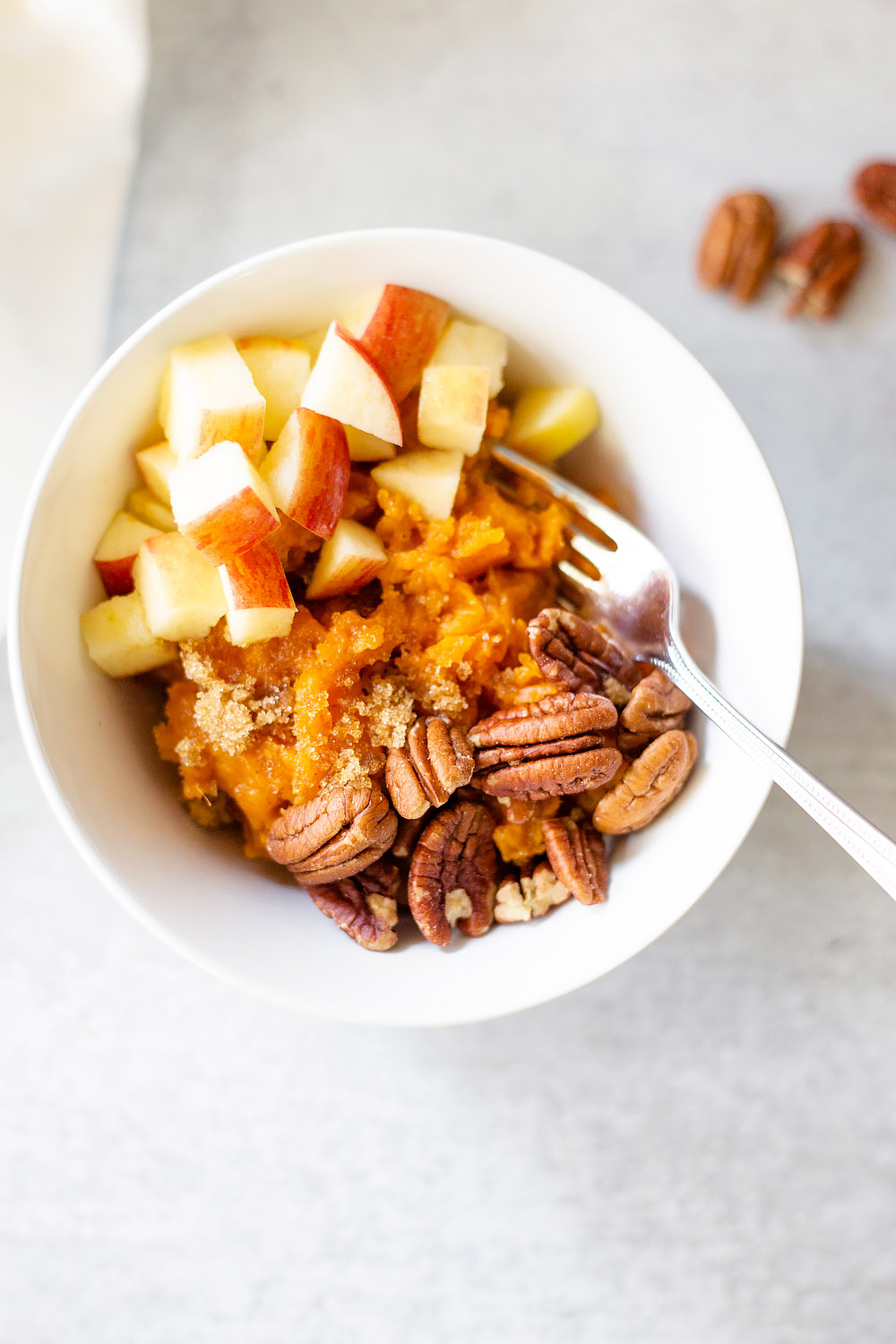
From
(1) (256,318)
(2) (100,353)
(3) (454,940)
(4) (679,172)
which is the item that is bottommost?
(3) (454,940)

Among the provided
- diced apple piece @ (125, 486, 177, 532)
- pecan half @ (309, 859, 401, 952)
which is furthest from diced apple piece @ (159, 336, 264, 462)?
pecan half @ (309, 859, 401, 952)

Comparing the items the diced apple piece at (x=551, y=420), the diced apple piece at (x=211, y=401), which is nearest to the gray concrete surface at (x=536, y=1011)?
the diced apple piece at (x=551, y=420)

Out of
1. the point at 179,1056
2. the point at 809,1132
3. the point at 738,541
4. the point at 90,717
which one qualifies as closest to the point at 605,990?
the point at 809,1132

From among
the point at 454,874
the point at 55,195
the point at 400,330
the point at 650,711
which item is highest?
the point at 400,330

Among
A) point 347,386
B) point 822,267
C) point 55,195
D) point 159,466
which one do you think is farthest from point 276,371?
point 822,267

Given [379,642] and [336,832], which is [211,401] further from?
[336,832]

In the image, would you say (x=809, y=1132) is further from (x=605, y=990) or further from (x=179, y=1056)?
(x=179, y=1056)

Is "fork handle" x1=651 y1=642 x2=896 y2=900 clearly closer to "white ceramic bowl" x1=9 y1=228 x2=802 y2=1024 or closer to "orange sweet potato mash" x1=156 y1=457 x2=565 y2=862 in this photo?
"white ceramic bowl" x1=9 y1=228 x2=802 y2=1024
